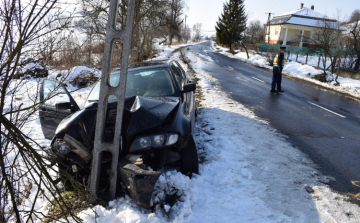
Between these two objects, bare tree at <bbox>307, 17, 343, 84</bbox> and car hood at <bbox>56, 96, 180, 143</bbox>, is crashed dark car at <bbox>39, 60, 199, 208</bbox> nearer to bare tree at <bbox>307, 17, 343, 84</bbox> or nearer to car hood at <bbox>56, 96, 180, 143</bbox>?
car hood at <bbox>56, 96, 180, 143</bbox>

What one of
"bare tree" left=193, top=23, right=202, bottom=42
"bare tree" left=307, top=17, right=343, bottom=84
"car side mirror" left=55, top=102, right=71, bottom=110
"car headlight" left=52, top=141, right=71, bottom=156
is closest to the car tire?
"car headlight" left=52, top=141, right=71, bottom=156

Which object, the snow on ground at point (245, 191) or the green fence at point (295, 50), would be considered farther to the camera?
the green fence at point (295, 50)

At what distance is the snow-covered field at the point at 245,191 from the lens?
284cm

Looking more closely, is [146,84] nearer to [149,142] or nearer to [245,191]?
[149,142]

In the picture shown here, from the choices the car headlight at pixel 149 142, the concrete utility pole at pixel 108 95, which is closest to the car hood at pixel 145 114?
the car headlight at pixel 149 142

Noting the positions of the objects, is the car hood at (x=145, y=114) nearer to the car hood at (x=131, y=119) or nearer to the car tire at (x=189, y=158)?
the car hood at (x=131, y=119)

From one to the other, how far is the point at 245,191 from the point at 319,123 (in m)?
4.62

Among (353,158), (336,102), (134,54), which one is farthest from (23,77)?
(134,54)

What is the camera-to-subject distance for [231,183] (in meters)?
3.63

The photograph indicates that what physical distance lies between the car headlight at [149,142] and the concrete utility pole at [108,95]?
19 centimetres

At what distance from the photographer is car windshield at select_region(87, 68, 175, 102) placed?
4418mm

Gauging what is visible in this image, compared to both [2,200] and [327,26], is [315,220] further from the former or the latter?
[327,26]

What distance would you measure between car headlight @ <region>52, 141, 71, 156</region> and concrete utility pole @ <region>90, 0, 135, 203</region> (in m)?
0.40

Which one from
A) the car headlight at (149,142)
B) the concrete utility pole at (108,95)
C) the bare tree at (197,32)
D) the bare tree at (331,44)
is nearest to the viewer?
the concrete utility pole at (108,95)
